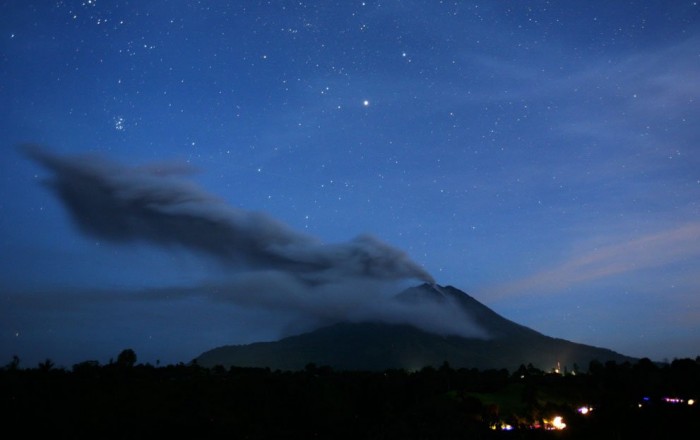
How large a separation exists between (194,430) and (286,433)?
28.3 feet

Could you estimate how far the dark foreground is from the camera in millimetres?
17209

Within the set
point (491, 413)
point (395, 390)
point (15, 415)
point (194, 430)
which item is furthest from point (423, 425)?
point (395, 390)

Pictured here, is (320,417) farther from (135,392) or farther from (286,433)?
(135,392)

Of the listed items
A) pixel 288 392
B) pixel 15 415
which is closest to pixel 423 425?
pixel 15 415

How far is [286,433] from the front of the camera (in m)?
47.6

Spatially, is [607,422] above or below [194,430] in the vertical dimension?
above

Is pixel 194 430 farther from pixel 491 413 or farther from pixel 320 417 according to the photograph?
pixel 491 413

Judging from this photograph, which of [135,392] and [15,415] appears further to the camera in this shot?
[135,392]

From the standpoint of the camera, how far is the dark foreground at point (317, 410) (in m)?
17.2

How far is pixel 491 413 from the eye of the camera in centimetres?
7356

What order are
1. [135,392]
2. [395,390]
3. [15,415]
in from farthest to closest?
1. [395,390]
2. [135,392]
3. [15,415]

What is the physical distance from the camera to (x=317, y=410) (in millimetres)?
60000

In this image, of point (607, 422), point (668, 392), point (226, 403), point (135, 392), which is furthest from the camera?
point (668, 392)

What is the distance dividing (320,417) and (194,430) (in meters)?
18.7
